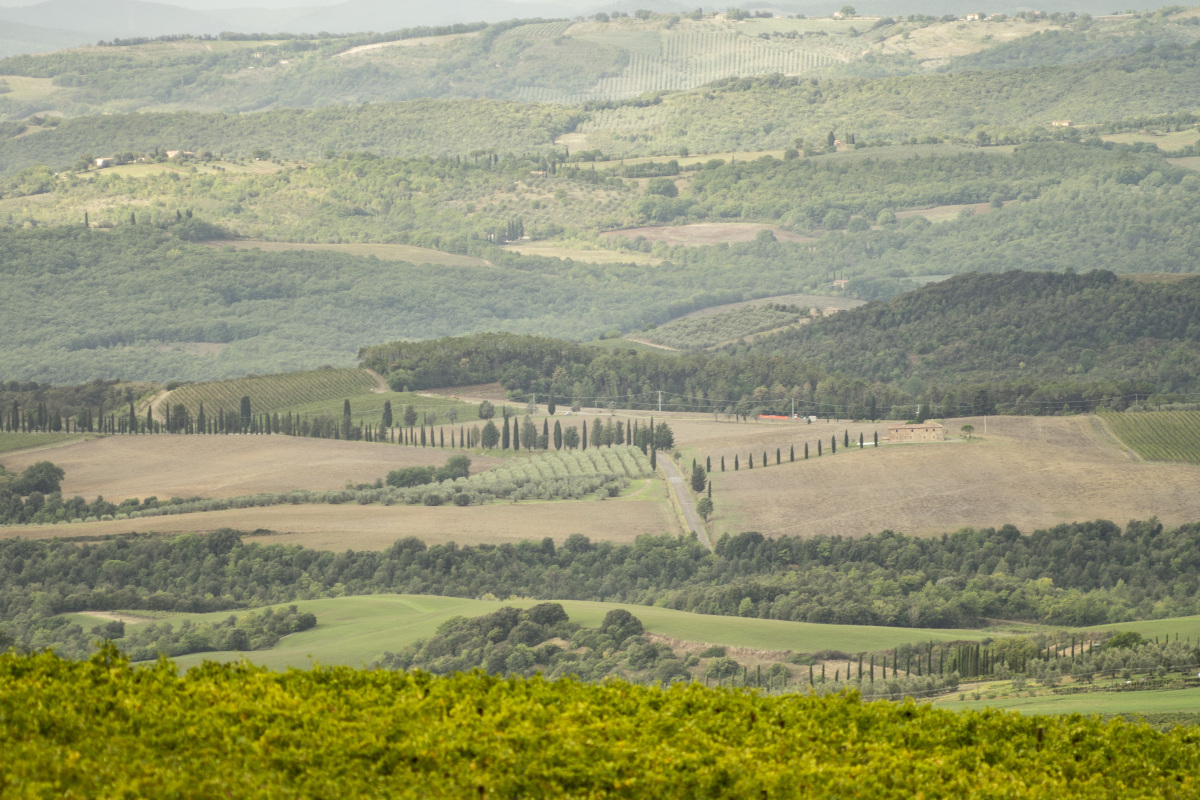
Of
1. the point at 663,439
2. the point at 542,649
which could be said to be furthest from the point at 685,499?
the point at 542,649

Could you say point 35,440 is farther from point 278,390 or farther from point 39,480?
point 278,390

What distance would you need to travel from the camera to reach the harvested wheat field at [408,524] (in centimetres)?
8250

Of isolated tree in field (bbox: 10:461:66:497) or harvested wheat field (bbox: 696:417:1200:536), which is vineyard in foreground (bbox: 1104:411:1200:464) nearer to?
harvested wheat field (bbox: 696:417:1200:536)

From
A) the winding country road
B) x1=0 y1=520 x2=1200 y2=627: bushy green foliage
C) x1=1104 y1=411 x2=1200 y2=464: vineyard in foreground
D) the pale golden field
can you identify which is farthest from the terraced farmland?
x1=1104 y1=411 x2=1200 y2=464: vineyard in foreground

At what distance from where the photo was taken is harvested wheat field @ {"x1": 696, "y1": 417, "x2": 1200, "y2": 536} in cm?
8388

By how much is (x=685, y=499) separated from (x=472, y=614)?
3143 centimetres

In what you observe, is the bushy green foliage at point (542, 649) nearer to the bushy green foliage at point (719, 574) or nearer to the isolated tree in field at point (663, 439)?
the bushy green foliage at point (719, 574)

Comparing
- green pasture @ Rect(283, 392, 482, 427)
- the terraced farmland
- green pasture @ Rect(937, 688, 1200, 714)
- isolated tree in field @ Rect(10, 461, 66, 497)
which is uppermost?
green pasture @ Rect(937, 688, 1200, 714)

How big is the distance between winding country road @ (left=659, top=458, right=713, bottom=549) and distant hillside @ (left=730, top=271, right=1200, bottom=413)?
46791 millimetres

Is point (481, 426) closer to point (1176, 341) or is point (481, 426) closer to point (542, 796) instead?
point (1176, 341)

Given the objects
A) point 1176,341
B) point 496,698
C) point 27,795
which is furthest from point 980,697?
point 1176,341

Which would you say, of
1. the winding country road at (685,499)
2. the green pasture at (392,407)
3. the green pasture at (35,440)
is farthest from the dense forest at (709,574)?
the green pasture at (392,407)

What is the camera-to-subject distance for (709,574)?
76.5 m

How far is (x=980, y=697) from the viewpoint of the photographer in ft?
135
